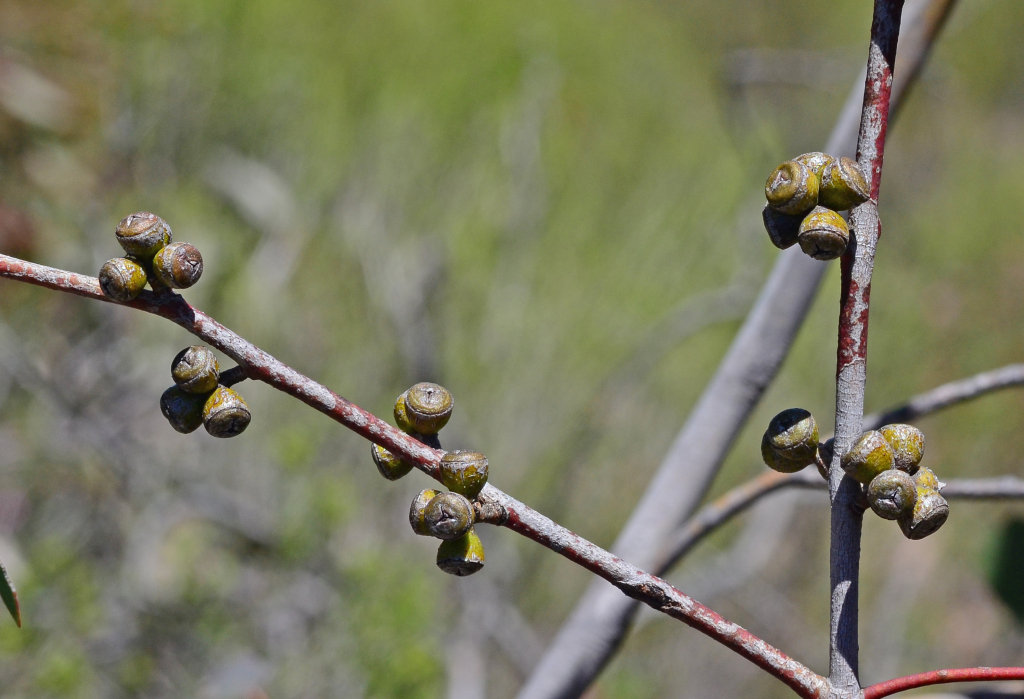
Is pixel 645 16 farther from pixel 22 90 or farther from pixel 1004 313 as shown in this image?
pixel 22 90

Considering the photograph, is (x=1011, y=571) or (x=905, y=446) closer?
(x=905, y=446)

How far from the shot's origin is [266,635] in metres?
1.36

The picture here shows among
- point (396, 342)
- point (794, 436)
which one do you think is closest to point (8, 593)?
point (794, 436)

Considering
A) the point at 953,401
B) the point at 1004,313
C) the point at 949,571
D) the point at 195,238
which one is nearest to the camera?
→ the point at 953,401

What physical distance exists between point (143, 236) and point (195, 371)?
5cm

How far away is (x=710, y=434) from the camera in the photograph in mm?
530

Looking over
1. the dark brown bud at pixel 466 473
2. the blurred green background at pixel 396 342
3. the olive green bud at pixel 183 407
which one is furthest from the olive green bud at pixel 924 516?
the blurred green background at pixel 396 342

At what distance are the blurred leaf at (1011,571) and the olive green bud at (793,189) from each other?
1.65 feet

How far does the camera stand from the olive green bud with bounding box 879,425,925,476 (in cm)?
25

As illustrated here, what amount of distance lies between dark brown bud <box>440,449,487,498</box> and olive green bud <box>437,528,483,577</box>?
2cm

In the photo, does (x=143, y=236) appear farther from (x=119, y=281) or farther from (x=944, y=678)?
(x=944, y=678)

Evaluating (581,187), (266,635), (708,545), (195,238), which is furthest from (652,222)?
(266,635)

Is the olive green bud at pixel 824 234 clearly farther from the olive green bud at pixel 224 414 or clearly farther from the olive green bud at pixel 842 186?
the olive green bud at pixel 224 414

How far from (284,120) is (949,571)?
2633 millimetres
